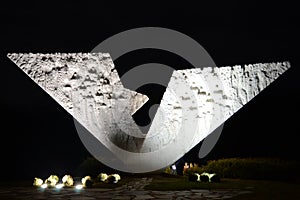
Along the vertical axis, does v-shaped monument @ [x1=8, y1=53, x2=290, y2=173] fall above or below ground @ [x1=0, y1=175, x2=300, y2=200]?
above

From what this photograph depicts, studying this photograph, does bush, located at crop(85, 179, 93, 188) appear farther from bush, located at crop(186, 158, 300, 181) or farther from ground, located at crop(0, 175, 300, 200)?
bush, located at crop(186, 158, 300, 181)

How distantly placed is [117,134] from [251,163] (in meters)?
2.86

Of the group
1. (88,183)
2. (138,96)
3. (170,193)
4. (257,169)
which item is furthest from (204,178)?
(88,183)

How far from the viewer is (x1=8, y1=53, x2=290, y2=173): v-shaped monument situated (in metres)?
7.66

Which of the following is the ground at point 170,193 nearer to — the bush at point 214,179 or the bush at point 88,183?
the bush at point 88,183

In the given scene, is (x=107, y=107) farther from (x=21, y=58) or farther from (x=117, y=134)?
(x=21, y=58)

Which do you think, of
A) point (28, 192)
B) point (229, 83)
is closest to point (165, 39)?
point (229, 83)

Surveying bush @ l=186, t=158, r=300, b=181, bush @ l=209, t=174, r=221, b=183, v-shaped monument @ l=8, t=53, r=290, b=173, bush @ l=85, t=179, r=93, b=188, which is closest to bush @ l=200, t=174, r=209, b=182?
bush @ l=209, t=174, r=221, b=183

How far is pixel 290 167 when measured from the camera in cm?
788

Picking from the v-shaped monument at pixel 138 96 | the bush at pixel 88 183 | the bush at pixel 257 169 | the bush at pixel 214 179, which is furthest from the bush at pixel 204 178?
the bush at pixel 88 183

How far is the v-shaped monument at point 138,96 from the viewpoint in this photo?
766 cm

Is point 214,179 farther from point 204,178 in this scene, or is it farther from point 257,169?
point 257,169

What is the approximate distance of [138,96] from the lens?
26.3 ft

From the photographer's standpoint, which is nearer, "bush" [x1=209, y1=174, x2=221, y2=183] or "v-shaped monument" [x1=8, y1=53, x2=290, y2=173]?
"bush" [x1=209, y1=174, x2=221, y2=183]
